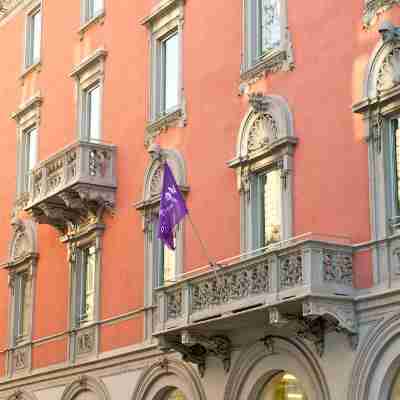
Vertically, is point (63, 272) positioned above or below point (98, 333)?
above

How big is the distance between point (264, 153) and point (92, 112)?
9789 mm

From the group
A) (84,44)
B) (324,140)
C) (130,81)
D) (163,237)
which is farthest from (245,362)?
(84,44)

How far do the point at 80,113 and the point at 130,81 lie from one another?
2.96m

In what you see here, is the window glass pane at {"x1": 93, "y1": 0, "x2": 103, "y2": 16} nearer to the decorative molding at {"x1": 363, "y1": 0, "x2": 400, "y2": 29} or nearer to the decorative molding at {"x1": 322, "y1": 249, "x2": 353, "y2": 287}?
the decorative molding at {"x1": 363, "y1": 0, "x2": 400, "y2": 29}

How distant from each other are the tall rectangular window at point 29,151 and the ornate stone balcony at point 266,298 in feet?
40.6

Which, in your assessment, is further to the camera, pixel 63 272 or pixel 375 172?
pixel 63 272

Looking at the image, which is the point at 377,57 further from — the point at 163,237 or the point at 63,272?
the point at 63,272

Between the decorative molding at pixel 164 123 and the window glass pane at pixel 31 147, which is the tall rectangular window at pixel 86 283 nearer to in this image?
the decorative molding at pixel 164 123

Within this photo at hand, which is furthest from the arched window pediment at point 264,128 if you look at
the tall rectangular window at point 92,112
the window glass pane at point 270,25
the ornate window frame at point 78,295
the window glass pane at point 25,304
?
the window glass pane at point 25,304

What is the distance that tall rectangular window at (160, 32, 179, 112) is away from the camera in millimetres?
28547

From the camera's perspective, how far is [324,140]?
22.4m

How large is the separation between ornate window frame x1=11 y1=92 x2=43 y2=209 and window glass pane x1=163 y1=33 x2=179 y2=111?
25.0 feet

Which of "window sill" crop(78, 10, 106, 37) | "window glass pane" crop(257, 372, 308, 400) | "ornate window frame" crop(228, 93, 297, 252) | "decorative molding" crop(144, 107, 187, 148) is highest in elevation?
"window sill" crop(78, 10, 106, 37)

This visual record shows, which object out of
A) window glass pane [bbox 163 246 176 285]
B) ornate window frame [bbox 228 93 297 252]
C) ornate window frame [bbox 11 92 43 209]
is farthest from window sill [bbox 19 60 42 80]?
ornate window frame [bbox 228 93 297 252]
